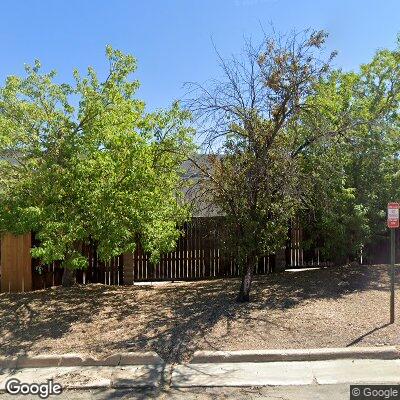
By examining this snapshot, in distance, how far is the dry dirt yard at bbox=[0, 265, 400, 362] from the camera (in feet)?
22.3

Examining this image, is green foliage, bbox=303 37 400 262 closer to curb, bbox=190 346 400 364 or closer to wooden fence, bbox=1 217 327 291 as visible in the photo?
wooden fence, bbox=1 217 327 291

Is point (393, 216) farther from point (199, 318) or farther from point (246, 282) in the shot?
point (199, 318)

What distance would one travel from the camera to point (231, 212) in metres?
8.43

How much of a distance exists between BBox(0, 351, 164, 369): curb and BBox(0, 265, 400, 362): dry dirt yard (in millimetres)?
254

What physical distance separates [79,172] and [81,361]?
330cm

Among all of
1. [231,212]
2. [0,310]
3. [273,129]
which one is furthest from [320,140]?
[0,310]

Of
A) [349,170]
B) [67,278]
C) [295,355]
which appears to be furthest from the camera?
[349,170]

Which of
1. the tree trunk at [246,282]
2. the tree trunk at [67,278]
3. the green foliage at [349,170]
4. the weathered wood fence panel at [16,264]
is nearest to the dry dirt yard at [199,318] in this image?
the tree trunk at [246,282]

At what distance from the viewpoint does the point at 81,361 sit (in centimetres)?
638

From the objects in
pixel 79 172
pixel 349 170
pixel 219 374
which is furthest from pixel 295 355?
pixel 349 170

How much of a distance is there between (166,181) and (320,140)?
335 centimetres

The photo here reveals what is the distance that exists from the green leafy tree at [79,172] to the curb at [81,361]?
1.89 meters

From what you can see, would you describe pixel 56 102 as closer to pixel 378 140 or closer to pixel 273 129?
pixel 273 129

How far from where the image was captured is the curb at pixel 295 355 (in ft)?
20.4
